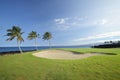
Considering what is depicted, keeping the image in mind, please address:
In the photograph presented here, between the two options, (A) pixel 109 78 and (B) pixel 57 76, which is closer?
(A) pixel 109 78

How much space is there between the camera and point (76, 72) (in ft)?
32.4

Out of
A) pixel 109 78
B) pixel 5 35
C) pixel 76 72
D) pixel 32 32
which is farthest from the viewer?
pixel 32 32

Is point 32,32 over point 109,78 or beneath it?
over

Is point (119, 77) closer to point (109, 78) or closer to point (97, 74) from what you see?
point (109, 78)

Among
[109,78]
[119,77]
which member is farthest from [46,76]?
[119,77]

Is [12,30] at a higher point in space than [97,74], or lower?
higher

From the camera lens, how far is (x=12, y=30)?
43.8m

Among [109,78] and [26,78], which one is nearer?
[109,78]

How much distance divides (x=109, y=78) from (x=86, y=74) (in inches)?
70.3

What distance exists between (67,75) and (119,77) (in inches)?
155

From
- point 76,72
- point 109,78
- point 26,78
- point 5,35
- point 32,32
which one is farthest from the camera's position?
point 32,32

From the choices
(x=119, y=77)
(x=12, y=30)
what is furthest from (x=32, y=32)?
(x=119, y=77)

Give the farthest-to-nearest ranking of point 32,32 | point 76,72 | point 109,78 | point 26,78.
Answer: point 32,32
point 76,72
point 26,78
point 109,78

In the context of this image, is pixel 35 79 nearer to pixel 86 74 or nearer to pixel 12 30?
pixel 86 74
